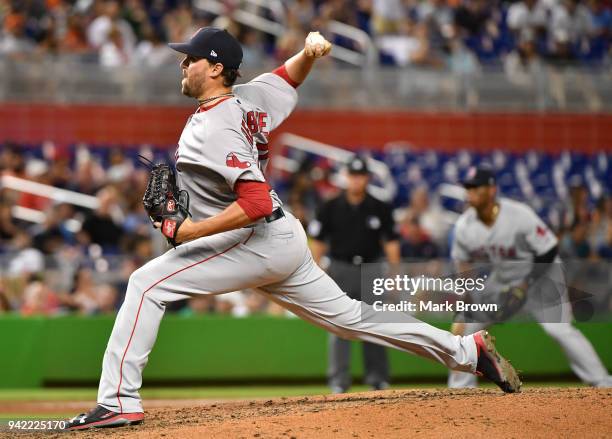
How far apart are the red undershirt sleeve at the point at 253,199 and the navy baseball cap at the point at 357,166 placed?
4518 millimetres

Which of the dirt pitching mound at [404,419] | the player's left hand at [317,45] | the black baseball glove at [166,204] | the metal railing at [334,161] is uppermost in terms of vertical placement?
the metal railing at [334,161]

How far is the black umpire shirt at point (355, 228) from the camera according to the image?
10227 millimetres

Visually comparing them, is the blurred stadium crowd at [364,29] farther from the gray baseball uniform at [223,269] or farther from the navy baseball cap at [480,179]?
the gray baseball uniform at [223,269]

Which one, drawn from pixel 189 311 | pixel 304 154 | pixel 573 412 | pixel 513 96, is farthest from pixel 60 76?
pixel 573 412

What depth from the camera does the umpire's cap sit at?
1013cm

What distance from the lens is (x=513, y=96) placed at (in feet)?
54.4

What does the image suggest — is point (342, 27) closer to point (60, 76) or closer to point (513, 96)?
point (513, 96)

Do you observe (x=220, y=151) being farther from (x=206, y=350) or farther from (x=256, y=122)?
(x=206, y=350)

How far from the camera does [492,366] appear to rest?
6.38 meters

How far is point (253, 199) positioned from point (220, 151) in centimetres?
31

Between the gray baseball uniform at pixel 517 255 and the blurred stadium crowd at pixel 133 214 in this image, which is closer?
the gray baseball uniform at pixel 517 255

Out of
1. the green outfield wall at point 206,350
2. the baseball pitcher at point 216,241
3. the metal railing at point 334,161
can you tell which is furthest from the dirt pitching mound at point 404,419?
the metal railing at point 334,161

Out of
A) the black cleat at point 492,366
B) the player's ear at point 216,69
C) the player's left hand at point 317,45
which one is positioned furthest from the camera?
the black cleat at point 492,366

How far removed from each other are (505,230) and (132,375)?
3.91 m
